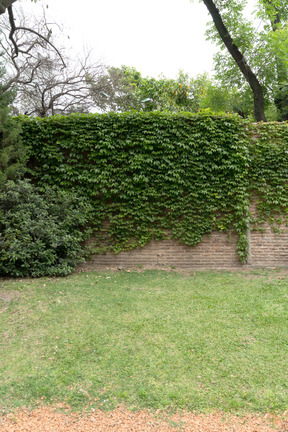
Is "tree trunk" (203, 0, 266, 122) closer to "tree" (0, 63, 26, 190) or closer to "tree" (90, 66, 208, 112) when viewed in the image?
"tree" (90, 66, 208, 112)

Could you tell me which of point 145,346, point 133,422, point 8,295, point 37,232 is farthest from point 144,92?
point 133,422

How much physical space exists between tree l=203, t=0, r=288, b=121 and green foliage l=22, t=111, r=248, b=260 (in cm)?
409

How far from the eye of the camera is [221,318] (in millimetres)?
4109

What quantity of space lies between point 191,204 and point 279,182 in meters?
2.23

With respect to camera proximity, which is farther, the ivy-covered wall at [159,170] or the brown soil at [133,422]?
the ivy-covered wall at [159,170]

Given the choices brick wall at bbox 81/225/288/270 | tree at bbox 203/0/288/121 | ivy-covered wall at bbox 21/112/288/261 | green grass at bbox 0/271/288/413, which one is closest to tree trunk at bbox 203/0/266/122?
tree at bbox 203/0/288/121

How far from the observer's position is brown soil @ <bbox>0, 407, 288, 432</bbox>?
7.41 ft

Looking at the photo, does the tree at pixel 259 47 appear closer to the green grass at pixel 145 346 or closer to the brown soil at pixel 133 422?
the green grass at pixel 145 346

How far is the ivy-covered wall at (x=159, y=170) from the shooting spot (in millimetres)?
6941

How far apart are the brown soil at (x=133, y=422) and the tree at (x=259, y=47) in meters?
9.69

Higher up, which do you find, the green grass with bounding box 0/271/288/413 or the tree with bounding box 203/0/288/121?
the tree with bounding box 203/0/288/121

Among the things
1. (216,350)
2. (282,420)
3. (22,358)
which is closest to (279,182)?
(216,350)

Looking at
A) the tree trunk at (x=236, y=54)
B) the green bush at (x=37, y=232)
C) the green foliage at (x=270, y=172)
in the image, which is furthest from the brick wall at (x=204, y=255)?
the tree trunk at (x=236, y=54)

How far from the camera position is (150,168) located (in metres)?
6.95
